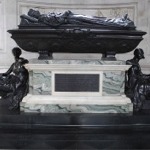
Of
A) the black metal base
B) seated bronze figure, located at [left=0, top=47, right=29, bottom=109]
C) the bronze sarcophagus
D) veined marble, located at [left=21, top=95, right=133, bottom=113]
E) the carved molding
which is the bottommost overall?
the black metal base

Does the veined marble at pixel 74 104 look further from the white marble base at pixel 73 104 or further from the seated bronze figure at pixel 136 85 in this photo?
the seated bronze figure at pixel 136 85

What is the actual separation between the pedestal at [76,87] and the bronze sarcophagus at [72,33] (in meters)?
0.26

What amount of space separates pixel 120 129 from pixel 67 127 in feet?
2.67

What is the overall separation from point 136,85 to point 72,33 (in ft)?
4.71

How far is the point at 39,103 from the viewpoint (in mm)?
4348

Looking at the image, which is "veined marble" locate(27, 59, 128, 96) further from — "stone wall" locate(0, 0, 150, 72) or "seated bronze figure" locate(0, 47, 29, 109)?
"stone wall" locate(0, 0, 150, 72)

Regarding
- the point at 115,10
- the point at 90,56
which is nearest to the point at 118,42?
the point at 90,56

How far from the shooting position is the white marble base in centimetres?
435

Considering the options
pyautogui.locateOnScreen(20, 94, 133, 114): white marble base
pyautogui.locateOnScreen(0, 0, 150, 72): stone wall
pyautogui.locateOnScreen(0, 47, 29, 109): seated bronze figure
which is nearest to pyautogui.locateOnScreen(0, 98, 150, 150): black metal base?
pyautogui.locateOnScreen(20, 94, 133, 114): white marble base

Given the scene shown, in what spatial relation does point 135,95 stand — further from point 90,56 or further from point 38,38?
point 90,56

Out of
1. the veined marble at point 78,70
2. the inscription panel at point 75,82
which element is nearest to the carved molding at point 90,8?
the veined marble at point 78,70

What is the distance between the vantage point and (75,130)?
401 centimetres

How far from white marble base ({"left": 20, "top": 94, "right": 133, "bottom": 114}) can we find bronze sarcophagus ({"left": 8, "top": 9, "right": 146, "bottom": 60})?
0.71 meters

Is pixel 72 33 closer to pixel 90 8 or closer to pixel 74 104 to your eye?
pixel 74 104
